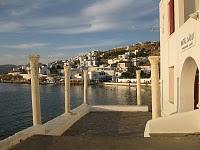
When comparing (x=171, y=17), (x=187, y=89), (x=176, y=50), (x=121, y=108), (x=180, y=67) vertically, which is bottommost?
(x=121, y=108)

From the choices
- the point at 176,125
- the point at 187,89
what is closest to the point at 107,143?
the point at 176,125

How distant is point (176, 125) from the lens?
33.2ft

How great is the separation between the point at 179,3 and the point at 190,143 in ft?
20.3

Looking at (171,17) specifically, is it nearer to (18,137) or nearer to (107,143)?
(107,143)

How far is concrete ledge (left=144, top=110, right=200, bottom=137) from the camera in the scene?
32.9 feet

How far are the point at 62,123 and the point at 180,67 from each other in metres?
5.32

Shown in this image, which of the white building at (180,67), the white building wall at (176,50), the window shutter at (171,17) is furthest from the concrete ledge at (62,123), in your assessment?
the window shutter at (171,17)

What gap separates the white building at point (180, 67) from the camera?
10164 mm

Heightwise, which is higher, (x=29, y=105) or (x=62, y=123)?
(x=62, y=123)

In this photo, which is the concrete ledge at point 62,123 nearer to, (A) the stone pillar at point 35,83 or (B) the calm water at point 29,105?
(A) the stone pillar at point 35,83

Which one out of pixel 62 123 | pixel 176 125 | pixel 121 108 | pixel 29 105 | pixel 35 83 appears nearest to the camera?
pixel 176 125

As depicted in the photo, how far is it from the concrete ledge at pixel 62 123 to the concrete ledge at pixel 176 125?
14.0ft

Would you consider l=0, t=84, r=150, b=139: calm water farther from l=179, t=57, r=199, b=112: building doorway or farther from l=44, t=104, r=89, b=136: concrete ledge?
l=179, t=57, r=199, b=112: building doorway

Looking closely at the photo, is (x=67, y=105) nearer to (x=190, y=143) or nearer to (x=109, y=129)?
(x=109, y=129)
